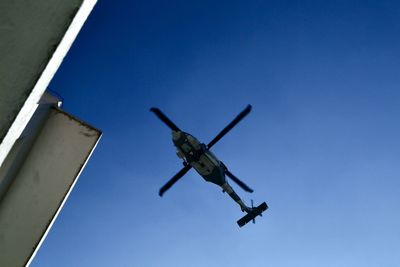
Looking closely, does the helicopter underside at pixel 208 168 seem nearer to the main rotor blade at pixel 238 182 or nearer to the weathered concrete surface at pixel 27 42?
the main rotor blade at pixel 238 182

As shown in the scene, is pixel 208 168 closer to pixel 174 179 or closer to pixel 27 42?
pixel 174 179

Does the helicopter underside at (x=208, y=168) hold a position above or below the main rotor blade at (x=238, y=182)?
below

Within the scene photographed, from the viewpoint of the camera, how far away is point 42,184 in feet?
11.0

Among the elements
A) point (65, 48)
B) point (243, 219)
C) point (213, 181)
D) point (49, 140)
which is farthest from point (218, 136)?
point (65, 48)

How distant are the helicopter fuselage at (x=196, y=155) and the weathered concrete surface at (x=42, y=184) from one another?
11411mm

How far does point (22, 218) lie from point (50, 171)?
1.64 feet

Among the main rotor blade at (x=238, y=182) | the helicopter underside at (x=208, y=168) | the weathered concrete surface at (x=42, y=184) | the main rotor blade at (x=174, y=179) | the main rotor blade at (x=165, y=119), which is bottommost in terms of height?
the weathered concrete surface at (x=42, y=184)

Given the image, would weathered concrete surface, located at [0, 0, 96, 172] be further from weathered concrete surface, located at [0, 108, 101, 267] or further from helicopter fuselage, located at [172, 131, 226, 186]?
helicopter fuselage, located at [172, 131, 226, 186]

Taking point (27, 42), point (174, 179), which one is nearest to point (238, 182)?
point (174, 179)

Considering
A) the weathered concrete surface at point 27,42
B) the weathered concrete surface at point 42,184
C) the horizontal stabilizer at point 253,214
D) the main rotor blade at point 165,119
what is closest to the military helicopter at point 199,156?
the main rotor blade at point 165,119

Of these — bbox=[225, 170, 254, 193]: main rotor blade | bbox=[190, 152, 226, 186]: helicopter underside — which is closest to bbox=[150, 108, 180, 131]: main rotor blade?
bbox=[190, 152, 226, 186]: helicopter underside

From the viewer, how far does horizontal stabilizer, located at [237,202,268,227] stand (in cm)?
1981

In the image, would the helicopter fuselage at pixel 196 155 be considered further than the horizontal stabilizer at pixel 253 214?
No

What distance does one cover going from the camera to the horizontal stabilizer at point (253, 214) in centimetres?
1981
